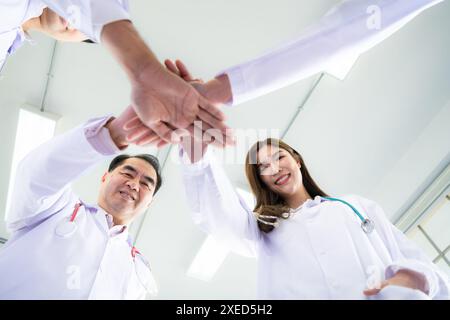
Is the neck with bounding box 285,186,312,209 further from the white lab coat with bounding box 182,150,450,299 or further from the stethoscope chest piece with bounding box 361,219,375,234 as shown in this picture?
the stethoscope chest piece with bounding box 361,219,375,234

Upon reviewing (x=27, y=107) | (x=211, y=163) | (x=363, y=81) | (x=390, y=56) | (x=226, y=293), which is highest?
(x=390, y=56)


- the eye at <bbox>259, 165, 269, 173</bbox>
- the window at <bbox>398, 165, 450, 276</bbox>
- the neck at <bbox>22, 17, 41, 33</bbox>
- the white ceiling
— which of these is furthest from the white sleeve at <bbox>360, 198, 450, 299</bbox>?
the window at <bbox>398, 165, 450, 276</bbox>

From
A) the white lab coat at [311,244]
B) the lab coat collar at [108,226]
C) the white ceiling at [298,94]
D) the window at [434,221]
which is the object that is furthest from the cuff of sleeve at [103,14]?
the window at [434,221]

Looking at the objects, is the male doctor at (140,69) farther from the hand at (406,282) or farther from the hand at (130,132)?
the hand at (406,282)

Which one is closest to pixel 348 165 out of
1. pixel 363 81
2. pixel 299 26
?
pixel 363 81

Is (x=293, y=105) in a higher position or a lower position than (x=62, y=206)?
higher

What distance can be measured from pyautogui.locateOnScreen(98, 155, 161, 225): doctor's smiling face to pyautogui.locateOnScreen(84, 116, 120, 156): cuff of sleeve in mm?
594

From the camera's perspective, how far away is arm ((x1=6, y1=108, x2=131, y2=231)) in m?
1.21

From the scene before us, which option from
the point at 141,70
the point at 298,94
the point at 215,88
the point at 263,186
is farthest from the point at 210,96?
the point at 298,94

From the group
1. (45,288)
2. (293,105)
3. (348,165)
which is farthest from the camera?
(348,165)

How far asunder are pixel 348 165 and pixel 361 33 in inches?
83.8

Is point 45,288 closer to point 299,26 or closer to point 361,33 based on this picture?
point 361,33

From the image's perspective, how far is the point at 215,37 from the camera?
2.33 m

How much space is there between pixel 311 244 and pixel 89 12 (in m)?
1.11
